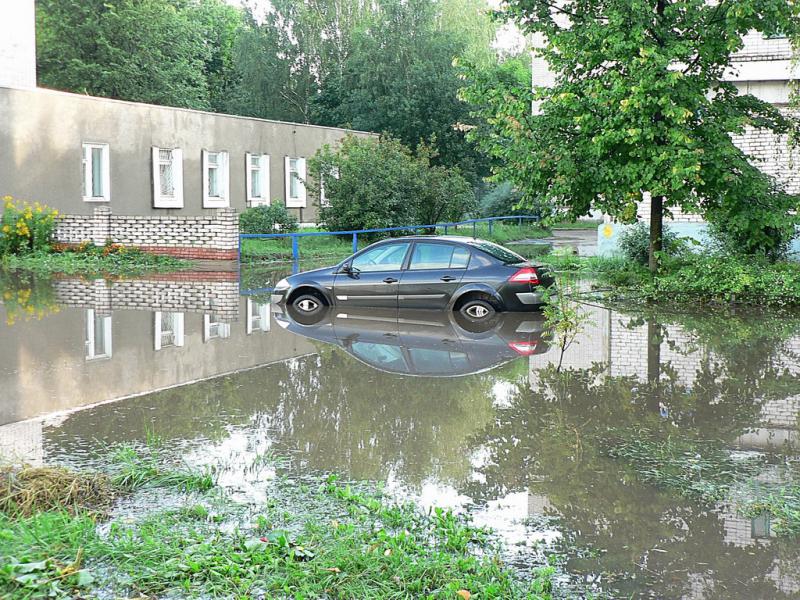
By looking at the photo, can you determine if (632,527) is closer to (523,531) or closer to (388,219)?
(523,531)

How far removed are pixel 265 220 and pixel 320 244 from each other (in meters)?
2.26

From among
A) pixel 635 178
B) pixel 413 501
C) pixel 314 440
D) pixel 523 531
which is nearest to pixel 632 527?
pixel 523 531

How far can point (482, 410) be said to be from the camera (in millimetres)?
9406

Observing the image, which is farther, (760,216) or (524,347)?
(760,216)

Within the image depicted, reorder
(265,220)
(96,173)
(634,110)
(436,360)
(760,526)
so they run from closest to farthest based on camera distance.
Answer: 1. (760,526)
2. (436,360)
3. (634,110)
4. (96,173)
5. (265,220)

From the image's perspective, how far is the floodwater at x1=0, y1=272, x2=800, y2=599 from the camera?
5953mm

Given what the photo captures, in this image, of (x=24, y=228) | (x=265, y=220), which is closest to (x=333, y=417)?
(x=24, y=228)

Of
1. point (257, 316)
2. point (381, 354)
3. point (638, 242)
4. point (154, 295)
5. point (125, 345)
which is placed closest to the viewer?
point (381, 354)

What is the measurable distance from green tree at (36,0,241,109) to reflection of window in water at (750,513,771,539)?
50.4 metres

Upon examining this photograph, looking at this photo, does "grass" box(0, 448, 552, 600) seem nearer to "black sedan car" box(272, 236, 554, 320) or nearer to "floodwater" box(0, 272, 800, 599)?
"floodwater" box(0, 272, 800, 599)

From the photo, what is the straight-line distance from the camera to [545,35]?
62.4 feet

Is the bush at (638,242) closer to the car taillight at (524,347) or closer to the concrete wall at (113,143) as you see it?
the car taillight at (524,347)

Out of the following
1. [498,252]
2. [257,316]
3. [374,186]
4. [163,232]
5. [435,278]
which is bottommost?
[257,316]

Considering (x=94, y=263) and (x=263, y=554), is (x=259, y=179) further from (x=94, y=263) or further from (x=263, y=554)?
(x=263, y=554)
